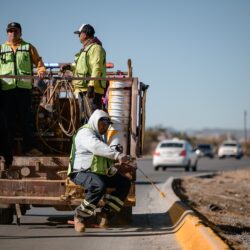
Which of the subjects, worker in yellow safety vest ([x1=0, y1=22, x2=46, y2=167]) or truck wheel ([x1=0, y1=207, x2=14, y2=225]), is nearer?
worker in yellow safety vest ([x1=0, y1=22, x2=46, y2=167])

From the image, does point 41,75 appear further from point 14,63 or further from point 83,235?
point 83,235

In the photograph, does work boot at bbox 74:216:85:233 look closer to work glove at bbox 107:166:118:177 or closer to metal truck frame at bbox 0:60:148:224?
metal truck frame at bbox 0:60:148:224

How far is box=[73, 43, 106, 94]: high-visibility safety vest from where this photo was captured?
1076 cm

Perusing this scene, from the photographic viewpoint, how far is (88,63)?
10914mm

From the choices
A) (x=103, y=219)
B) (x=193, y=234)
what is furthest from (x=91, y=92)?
(x=193, y=234)

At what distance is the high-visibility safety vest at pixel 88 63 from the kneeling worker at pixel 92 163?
4.22 feet

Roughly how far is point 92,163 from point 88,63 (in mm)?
1986

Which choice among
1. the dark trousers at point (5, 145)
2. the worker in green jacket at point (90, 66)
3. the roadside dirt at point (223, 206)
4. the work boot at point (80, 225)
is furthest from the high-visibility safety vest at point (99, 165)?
the roadside dirt at point (223, 206)

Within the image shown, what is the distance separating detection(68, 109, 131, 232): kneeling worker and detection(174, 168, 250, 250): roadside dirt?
1.62 meters

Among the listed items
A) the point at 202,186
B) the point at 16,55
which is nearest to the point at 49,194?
the point at 16,55

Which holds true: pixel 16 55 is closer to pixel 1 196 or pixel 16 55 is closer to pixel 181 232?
pixel 1 196

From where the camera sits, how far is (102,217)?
1038cm

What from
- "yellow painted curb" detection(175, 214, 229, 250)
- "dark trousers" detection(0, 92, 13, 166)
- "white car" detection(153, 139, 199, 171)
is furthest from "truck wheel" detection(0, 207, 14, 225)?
"white car" detection(153, 139, 199, 171)

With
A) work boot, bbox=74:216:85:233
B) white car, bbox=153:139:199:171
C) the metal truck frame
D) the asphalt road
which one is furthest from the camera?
white car, bbox=153:139:199:171
